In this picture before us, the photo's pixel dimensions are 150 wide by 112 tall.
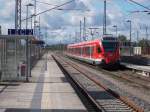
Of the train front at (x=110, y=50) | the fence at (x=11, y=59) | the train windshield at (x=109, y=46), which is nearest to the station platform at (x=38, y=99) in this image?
the fence at (x=11, y=59)

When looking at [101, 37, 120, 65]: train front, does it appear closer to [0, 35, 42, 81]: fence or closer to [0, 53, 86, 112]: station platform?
[0, 35, 42, 81]: fence

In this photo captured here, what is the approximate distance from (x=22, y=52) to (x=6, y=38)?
4.81 feet

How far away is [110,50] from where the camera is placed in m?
51.4

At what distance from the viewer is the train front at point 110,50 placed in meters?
51.2

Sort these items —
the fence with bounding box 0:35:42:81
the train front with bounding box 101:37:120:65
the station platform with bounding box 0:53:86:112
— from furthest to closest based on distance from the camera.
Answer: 1. the train front with bounding box 101:37:120:65
2. the fence with bounding box 0:35:42:81
3. the station platform with bounding box 0:53:86:112

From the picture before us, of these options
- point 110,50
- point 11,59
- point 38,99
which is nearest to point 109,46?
point 110,50

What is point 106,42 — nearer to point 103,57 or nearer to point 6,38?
point 103,57

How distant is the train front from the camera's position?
51250mm

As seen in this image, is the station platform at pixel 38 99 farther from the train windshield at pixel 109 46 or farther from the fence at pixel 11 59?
the train windshield at pixel 109 46

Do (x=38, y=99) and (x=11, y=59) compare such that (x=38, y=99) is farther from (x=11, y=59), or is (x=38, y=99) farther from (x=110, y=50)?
(x=110, y=50)

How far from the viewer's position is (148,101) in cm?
2286

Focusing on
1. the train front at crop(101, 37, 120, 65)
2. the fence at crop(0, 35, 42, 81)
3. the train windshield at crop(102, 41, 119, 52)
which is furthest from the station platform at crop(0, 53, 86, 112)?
the train windshield at crop(102, 41, 119, 52)

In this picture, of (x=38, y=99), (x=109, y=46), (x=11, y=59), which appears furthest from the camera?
(x=109, y=46)

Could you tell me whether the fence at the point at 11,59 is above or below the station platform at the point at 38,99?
above
